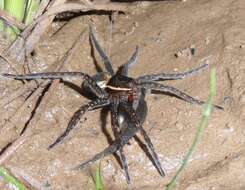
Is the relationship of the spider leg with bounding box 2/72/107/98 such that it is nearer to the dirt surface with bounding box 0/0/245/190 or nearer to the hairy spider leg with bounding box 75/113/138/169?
the dirt surface with bounding box 0/0/245/190

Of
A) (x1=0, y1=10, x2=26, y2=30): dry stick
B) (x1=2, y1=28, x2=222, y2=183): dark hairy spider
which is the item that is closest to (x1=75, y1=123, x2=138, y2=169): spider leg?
(x1=2, y1=28, x2=222, y2=183): dark hairy spider

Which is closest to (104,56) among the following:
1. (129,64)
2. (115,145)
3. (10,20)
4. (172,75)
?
(129,64)

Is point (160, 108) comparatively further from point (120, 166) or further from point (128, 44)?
point (128, 44)

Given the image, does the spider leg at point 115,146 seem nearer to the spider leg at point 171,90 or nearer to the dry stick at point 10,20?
the spider leg at point 171,90

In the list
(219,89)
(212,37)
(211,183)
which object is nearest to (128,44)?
(212,37)

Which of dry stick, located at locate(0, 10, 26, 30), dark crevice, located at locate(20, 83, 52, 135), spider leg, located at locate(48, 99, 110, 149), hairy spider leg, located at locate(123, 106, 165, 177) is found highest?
dry stick, located at locate(0, 10, 26, 30)

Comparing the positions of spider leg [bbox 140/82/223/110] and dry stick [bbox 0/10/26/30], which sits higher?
dry stick [bbox 0/10/26/30]

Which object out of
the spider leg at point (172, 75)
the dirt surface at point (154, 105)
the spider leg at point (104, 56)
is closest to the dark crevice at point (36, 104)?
the dirt surface at point (154, 105)
